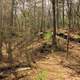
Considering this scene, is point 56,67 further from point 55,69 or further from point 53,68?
point 55,69

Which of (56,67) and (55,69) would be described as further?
(56,67)

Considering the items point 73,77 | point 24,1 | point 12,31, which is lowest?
point 73,77

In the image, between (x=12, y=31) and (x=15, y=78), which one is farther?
(x=12, y=31)

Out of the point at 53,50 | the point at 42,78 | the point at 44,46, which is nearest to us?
the point at 42,78

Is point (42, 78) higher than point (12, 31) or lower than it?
lower

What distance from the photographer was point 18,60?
11703 millimetres

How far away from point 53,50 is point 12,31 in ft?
11.1

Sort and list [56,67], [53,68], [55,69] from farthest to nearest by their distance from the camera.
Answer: [56,67], [53,68], [55,69]

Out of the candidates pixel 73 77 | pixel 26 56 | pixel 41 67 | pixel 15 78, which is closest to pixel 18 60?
pixel 26 56

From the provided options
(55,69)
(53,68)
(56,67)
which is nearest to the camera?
(55,69)

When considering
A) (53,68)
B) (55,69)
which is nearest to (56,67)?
(53,68)

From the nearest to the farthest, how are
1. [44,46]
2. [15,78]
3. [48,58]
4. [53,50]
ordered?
1. [15,78]
2. [48,58]
3. [53,50]
4. [44,46]

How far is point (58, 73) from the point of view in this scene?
9.95m

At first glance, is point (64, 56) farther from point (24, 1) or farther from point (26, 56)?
point (24, 1)
